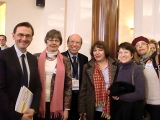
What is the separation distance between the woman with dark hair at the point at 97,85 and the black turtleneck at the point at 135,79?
154mm

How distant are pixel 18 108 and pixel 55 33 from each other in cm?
86

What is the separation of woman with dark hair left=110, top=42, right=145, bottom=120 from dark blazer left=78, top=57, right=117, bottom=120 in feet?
0.56

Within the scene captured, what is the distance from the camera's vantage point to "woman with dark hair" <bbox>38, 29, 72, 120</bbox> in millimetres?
1859

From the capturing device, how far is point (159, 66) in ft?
6.29

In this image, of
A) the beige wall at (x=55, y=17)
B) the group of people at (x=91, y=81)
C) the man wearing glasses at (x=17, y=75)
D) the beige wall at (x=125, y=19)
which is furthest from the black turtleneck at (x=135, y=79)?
the beige wall at (x=125, y=19)

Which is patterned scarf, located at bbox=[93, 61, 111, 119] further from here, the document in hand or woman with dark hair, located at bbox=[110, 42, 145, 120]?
the document in hand

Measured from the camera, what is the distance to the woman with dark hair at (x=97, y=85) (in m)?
1.97

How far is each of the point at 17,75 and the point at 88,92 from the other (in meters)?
0.82

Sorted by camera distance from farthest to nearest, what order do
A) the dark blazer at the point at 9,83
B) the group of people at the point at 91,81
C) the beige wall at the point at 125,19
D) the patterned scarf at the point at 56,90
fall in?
1. the beige wall at the point at 125,19
2. the patterned scarf at the point at 56,90
3. the group of people at the point at 91,81
4. the dark blazer at the point at 9,83

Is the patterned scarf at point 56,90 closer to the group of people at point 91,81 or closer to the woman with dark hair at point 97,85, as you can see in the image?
the group of people at point 91,81

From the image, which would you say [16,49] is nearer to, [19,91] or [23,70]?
[23,70]

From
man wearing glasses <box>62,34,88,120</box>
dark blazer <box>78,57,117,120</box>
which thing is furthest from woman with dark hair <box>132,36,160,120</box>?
man wearing glasses <box>62,34,88,120</box>

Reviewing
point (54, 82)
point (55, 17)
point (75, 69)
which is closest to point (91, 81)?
point (75, 69)

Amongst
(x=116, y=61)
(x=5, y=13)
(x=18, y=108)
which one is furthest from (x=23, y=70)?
(x=5, y=13)
